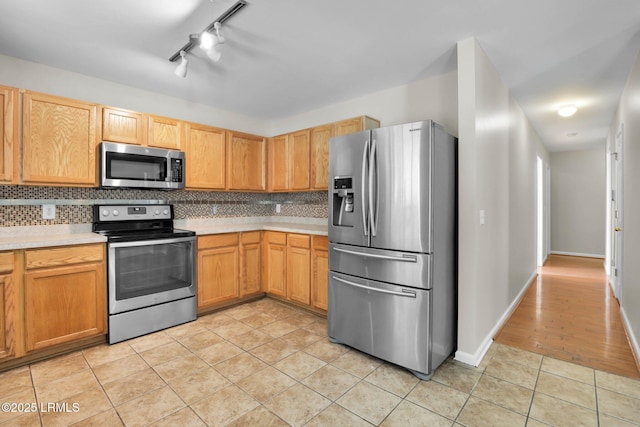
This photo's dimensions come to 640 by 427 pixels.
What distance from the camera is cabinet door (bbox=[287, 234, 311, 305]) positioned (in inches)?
136

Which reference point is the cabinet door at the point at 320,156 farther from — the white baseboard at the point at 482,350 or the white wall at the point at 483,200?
the white baseboard at the point at 482,350

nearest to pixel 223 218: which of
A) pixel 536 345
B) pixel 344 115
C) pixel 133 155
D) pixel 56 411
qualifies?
pixel 133 155

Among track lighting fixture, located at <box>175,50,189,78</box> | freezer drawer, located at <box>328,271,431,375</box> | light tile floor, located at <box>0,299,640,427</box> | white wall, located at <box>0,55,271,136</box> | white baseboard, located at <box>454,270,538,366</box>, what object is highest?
white wall, located at <box>0,55,271,136</box>

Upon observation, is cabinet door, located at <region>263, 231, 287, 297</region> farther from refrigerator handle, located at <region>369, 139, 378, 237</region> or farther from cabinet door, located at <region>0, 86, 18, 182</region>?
cabinet door, located at <region>0, 86, 18, 182</region>

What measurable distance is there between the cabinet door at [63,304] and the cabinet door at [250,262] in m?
1.38

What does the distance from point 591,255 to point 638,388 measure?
6061 millimetres

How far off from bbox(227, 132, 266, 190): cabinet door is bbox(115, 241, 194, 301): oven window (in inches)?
42.6

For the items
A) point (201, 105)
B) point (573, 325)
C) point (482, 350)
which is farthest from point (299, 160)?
point (573, 325)

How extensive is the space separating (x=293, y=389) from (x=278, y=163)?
282 cm

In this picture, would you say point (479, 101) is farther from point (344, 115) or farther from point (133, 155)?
point (133, 155)

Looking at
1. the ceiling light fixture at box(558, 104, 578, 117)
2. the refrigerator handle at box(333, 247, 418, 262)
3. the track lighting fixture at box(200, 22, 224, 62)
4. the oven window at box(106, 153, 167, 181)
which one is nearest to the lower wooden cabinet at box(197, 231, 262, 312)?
the oven window at box(106, 153, 167, 181)

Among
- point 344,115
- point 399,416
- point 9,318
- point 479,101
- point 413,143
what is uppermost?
point 344,115

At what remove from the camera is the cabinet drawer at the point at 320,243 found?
3.25 metres

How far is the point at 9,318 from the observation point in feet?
7.41
